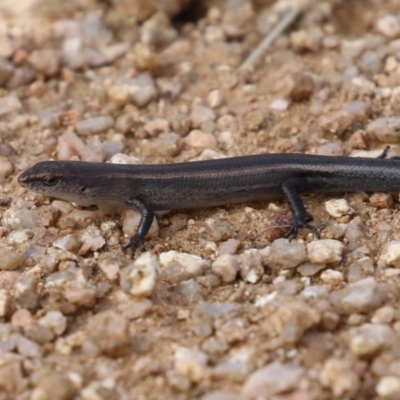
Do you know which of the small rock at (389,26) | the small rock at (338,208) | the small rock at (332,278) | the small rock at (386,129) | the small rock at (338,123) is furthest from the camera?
the small rock at (389,26)

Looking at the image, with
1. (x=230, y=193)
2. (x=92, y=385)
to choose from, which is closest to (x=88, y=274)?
(x=92, y=385)

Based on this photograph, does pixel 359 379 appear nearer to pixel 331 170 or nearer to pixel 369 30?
pixel 331 170

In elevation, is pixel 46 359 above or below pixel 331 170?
above

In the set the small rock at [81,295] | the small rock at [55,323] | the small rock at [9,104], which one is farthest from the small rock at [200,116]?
the small rock at [55,323]

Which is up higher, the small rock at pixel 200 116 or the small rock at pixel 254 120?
the small rock at pixel 200 116

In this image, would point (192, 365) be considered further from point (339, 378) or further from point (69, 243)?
point (69, 243)

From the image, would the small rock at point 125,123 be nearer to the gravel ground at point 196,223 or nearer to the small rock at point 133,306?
the gravel ground at point 196,223
